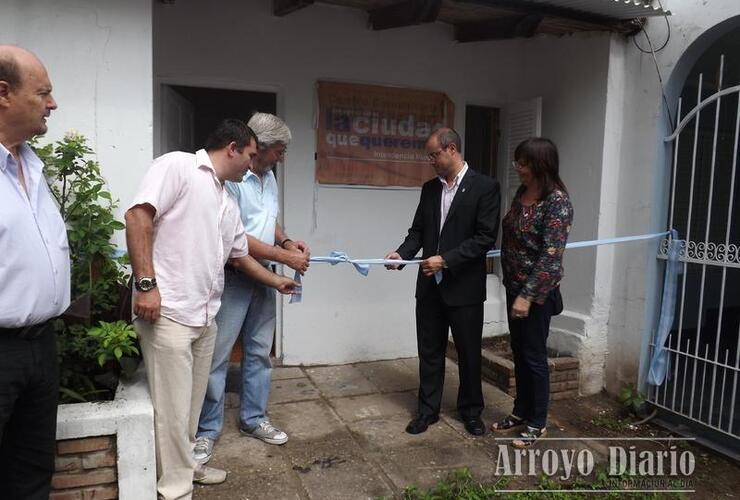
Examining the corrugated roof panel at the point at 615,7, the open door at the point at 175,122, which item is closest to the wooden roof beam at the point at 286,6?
the open door at the point at 175,122

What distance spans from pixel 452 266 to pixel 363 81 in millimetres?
2094

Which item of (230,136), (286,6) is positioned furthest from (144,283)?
(286,6)

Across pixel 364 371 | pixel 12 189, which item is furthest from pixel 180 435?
pixel 364 371

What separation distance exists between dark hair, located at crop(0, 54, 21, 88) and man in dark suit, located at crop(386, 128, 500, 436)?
2.17 m

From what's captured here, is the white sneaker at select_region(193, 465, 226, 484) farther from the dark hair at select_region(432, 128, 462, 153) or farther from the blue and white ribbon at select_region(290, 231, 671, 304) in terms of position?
the dark hair at select_region(432, 128, 462, 153)

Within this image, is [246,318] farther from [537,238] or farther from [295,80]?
[295,80]

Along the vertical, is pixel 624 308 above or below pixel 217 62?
below

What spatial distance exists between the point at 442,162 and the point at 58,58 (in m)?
2.12

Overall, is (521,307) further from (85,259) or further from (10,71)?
(10,71)

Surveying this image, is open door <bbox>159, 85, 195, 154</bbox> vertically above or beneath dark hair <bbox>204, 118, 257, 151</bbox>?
above

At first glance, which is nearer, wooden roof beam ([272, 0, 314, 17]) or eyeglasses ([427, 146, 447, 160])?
eyeglasses ([427, 146, 447, 160])

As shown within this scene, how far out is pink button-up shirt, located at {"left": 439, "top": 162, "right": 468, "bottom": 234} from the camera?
3.47 m

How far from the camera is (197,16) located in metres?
4.14

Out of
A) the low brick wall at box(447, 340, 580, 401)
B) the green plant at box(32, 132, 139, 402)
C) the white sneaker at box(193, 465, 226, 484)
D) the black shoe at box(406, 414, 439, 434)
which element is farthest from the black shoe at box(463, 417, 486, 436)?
the green plant at box(32, 132, 139, 402)
